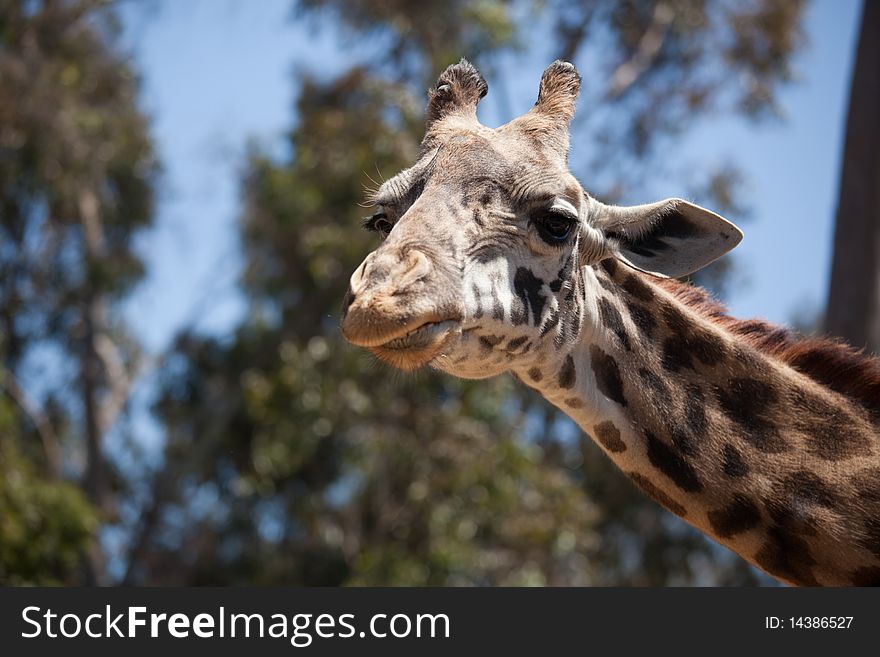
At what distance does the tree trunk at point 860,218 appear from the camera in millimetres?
11578

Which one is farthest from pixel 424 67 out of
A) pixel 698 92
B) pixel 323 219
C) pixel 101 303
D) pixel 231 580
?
pixel 231 580

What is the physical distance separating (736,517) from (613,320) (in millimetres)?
995

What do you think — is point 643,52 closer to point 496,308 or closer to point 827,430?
point 827,430

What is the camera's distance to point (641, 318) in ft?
16.9

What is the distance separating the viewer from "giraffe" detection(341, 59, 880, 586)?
461 centimetres

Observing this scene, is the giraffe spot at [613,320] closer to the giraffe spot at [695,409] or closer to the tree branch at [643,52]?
the giraffe spot at [695,409]

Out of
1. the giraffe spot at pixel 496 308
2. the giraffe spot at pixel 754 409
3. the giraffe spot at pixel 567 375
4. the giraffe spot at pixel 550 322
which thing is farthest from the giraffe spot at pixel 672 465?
the giraffe spot at pixel 496 308

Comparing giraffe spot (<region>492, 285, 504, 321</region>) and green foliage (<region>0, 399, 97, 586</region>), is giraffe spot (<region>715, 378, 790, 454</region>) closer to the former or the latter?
giraffe spot (<region>492, 285, 504, 321</region>)

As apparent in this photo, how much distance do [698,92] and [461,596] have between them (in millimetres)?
21962

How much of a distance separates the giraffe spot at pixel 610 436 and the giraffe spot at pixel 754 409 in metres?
0.46

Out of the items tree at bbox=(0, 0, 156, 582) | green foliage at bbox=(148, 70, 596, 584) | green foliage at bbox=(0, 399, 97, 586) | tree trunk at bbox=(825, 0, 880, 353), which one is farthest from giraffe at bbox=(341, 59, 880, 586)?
tree at bbox=(0, 0, 156, 582)

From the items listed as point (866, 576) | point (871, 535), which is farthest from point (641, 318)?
point (866, 576)

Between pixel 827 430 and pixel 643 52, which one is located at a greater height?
pixel 643 52

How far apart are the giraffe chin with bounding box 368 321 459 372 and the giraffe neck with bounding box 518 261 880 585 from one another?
0.66 m
